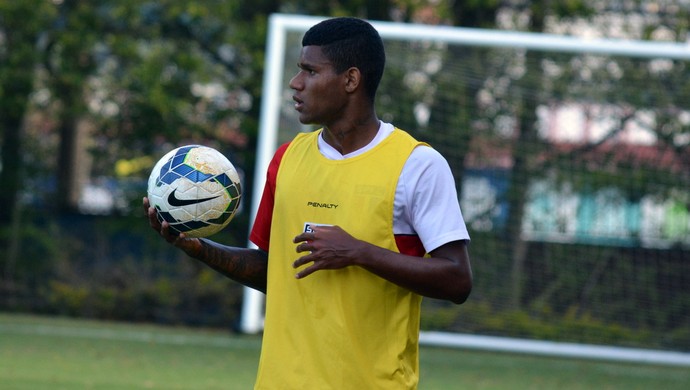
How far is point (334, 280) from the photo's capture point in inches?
138

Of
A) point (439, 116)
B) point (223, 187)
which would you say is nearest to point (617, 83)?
point (439, 116)

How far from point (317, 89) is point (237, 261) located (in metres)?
0.64

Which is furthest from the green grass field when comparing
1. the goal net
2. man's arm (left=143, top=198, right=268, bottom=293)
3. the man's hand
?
the man's hand

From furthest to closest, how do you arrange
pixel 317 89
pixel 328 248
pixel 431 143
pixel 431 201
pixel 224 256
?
pixel 431 143, pixel 224 256, pixel 317 89, pixel 431 201, pixel 328 248

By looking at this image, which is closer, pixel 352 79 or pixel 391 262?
pixel 391 262

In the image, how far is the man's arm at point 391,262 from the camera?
11.0ft

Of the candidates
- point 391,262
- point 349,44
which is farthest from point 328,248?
point 349,44

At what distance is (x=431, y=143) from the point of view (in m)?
11.9

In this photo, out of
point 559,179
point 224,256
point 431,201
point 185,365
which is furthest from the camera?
point 559,179

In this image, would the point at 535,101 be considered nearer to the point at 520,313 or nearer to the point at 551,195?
the point at 551,195

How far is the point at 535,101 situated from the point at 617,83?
86cm

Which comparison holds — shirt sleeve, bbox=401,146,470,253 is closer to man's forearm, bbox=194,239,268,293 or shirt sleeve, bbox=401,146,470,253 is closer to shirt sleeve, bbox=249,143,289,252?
shirt sleeve, bbox=249,143,289,252

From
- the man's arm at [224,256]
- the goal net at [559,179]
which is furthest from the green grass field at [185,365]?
the man's arm at [224,256]

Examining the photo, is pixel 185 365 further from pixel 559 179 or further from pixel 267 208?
pixel 267 208
